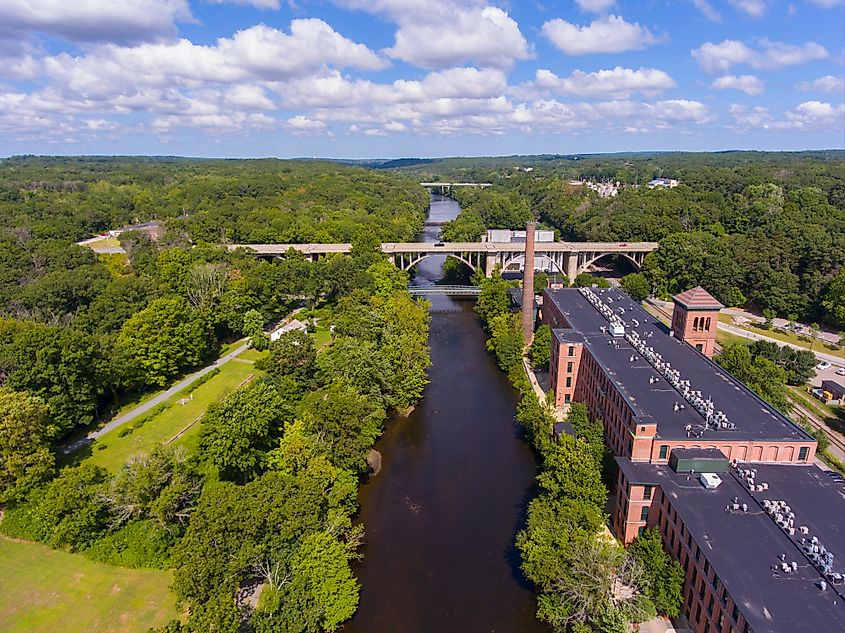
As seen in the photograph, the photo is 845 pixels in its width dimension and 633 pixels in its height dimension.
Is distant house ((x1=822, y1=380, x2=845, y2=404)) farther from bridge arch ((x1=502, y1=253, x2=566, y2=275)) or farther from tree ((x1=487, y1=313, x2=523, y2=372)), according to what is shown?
bridge arch ((x1=502, y1=253, x2=566, y2=275))

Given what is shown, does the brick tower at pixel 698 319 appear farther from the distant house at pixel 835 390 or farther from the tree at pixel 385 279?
the tree at pixel 385 279

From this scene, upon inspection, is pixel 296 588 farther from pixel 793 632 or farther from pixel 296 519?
pixel 793 632

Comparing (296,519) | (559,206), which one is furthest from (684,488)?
(559,206)

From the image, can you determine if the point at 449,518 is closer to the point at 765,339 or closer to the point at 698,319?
the point at 698,319

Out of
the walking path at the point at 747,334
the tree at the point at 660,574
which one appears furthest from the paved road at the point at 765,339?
the tree at the point at 660,574

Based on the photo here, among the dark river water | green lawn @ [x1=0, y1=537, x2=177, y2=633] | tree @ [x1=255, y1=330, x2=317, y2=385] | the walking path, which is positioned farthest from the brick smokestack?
green lawn @ [x1=0, y1=537, x2=177, y2=633]

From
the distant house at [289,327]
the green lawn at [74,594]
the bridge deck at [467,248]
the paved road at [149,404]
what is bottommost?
the green lawn at [74,594]
